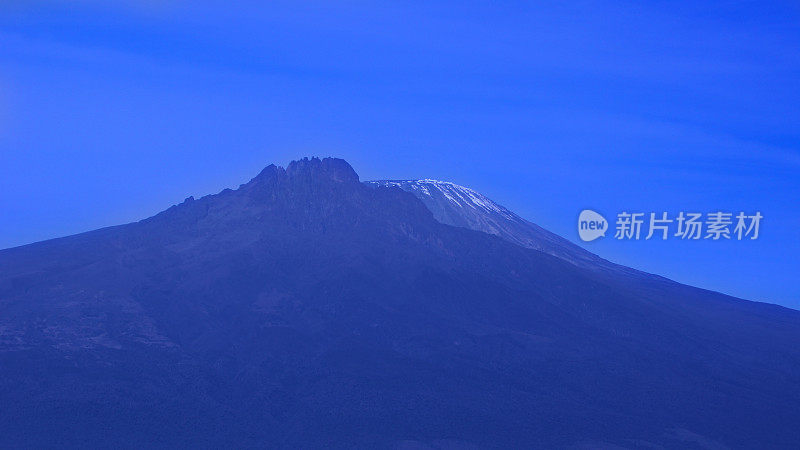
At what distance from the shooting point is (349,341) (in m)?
136

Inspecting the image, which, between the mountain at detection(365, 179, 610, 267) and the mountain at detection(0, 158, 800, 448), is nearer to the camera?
the mountain at detection(0, 158, 800, 448)

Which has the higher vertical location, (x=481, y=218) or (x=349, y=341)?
(x=481, y=218)

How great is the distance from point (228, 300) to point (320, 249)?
702 inches

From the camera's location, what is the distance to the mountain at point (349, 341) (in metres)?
119

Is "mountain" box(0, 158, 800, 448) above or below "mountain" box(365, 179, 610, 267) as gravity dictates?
below

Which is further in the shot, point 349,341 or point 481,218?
point 481,218

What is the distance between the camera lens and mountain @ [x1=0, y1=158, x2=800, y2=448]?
119 m

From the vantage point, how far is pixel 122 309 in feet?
456

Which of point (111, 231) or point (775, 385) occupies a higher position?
point (111, 231)

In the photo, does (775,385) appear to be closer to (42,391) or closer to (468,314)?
(468,314)

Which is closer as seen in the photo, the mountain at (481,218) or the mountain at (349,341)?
the mountain at (349,341)

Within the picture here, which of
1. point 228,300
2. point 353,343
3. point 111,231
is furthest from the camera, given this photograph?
point 111,231

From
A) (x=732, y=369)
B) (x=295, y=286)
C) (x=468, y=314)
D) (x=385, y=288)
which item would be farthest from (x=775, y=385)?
(x=295, y=286)

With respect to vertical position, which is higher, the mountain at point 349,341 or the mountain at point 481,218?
the mountain at point 481,218
